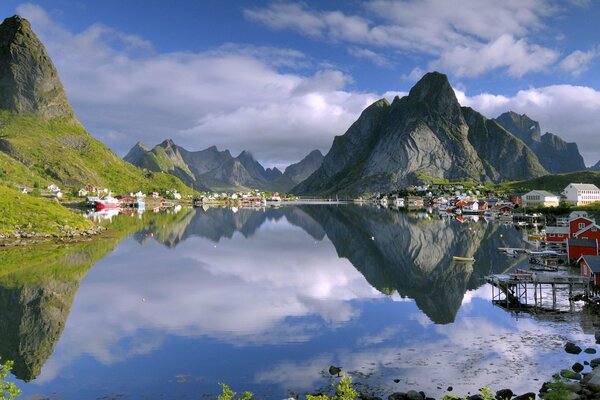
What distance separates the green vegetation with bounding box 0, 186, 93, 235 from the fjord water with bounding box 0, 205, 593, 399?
55.0 ft

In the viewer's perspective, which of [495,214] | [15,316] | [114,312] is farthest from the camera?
[495,214]

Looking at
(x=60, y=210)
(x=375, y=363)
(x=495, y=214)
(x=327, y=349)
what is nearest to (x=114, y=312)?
(x=327, y=349)

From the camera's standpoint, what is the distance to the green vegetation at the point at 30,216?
285 ft

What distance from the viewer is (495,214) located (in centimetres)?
18462

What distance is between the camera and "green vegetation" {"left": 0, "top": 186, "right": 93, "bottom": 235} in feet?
285

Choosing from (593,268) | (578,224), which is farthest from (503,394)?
(578,224)

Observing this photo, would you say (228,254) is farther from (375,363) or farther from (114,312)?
(375,363)

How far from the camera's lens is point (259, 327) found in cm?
3875

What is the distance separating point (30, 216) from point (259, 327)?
245ft

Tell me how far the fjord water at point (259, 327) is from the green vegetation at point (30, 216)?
16.8 metres

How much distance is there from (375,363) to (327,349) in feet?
14.1

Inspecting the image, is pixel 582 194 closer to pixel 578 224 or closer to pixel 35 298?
pixel 578 224

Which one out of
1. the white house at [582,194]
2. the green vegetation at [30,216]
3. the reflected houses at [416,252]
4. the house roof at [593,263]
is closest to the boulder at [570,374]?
the reflected houses at [416,252]

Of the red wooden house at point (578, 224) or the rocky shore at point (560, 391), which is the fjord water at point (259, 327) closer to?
the rocky shore at point (560, 391)
